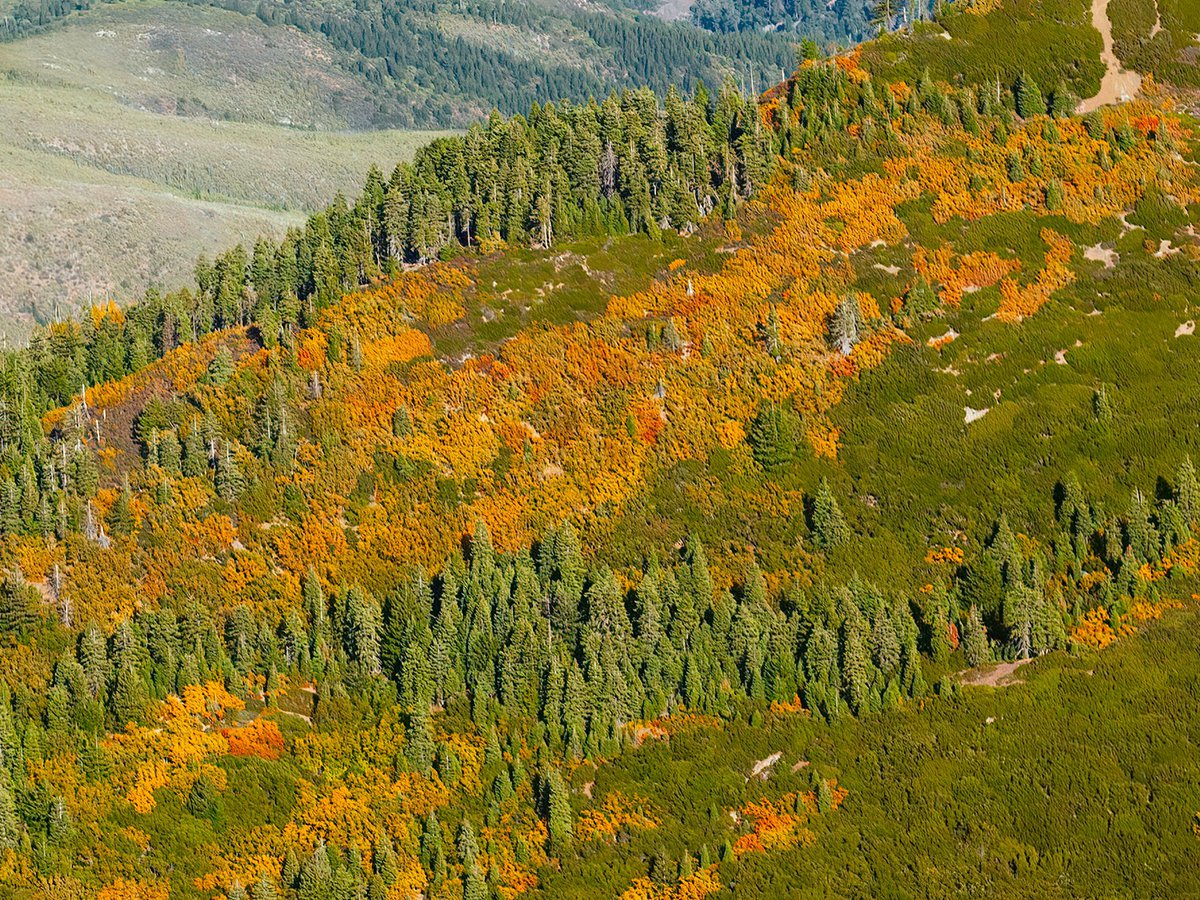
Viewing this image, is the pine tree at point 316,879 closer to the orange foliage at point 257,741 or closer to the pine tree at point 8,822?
the orange foliage at point 257,741

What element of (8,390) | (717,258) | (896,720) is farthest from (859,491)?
(8,390)

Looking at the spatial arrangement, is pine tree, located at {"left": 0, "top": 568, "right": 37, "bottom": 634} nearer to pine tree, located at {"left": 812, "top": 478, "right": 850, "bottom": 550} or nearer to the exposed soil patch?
pine tree, located at {"left": 812, "top": 478, "right": 850, "bottom": 550}

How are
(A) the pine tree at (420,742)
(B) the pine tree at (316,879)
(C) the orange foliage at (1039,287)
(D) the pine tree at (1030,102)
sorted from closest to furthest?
(B) the pine tree at (316,879) < (A) the pine tree at (420,742) < (C) the orange foliage at (1039,287) < (D) the pine tree at (1030,102)

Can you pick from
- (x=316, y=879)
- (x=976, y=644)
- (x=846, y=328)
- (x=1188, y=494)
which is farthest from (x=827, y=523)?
(x=316, y=879)

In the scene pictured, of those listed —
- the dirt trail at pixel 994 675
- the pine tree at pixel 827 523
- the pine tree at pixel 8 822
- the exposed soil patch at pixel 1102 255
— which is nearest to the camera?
the pine tree at pixel 8 822

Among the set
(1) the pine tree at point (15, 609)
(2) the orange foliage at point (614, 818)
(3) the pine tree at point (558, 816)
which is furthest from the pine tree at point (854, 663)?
(1) the pine tree at point (15, 609)

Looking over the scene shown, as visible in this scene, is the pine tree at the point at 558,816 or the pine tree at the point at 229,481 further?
the pine tree at the point at 229,481

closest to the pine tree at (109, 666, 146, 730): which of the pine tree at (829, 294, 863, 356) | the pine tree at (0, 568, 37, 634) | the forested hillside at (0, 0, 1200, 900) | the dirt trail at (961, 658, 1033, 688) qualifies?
the forested hillside at (0, 0, 1200, 900)

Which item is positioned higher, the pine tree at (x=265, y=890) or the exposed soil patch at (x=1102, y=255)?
the exposed soil patch at (x=1102, y=255)

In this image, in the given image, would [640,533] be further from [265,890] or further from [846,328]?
[265,890]
